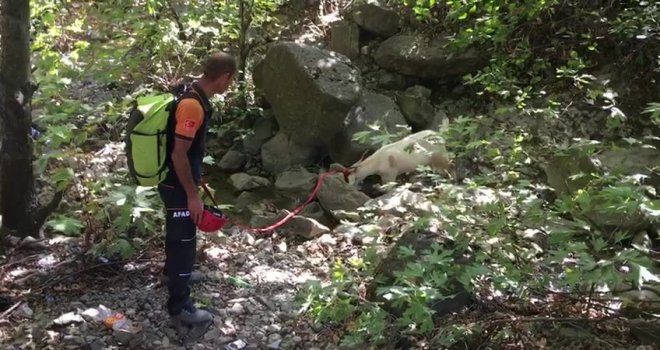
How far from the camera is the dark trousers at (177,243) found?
3.51m

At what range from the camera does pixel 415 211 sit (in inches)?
189

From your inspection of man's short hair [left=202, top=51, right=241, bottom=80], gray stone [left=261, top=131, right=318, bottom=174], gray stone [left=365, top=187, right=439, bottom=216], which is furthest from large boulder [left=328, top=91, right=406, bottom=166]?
man's short hair [left=202, top=51, right=241, bottom=80]

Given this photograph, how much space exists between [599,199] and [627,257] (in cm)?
76

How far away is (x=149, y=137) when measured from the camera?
332cm

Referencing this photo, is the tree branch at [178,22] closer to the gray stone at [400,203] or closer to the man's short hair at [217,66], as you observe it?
the gray stone at [400,203]

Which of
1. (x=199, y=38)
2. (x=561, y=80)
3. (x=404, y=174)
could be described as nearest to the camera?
(x=404, y=174)

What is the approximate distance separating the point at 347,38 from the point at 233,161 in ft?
8.17

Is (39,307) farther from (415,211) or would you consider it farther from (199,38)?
(199,38)

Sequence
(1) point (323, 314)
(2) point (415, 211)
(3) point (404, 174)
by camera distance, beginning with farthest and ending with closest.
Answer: (3) point (404, 174) → (2) point (415, 211) → (1) point (323, 314)

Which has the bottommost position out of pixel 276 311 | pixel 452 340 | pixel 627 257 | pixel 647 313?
pixel 276 311

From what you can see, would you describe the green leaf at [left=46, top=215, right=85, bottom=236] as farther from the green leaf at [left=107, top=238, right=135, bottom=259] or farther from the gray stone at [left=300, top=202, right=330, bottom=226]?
the gray stone at [left=300, top=202, right=330, bottom=226]

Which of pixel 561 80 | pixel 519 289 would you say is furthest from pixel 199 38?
pixel 519 289

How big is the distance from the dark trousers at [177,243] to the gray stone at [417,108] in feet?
14.9

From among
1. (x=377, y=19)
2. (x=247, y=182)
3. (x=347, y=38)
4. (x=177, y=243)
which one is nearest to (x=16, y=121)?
(x=177, y=243)
